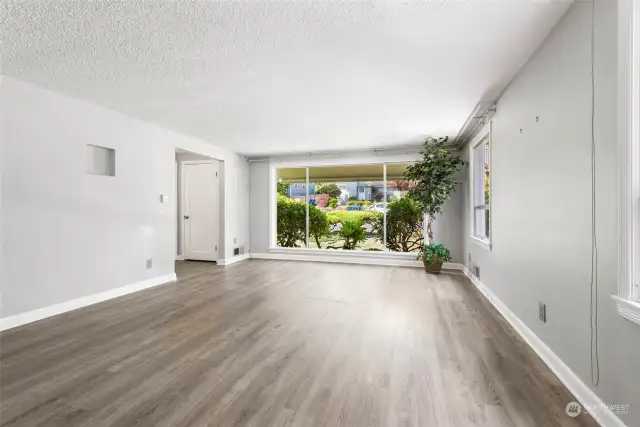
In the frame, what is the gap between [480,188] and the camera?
4.78 metres

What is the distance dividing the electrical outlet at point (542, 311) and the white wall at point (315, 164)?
3.63 m

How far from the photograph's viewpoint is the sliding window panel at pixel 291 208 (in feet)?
23.6

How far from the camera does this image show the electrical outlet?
2256 mm

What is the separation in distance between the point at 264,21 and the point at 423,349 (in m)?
2.68

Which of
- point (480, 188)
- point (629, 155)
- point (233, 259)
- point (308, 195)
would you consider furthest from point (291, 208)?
point (629, 155)

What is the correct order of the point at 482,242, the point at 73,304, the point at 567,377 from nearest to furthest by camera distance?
the point at 567,377 → the point at 73,304 → the point at 482,242

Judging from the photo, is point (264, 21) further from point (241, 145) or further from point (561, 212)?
point (241, 145)

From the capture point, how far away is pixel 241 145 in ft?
19.6

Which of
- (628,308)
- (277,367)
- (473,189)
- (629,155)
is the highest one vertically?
(473,189)

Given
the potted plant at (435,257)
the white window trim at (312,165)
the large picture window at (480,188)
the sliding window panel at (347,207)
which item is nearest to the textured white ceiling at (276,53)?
the large picture window at (480,188)

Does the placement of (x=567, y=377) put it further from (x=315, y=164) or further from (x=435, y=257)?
(x=315, y=164)

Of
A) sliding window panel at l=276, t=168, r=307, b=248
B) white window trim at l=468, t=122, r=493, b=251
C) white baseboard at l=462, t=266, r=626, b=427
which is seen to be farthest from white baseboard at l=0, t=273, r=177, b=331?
white window trim at l=468, t=122, r=493, b=251

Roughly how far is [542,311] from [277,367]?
2.01m
